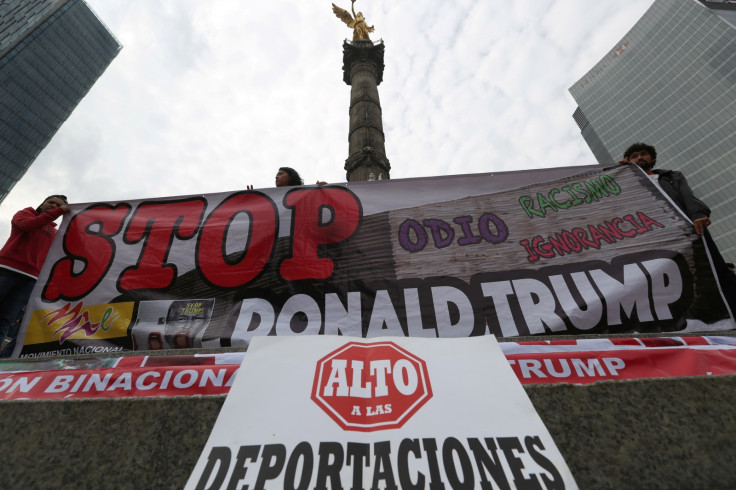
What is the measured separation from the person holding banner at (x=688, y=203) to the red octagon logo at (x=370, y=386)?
242cm

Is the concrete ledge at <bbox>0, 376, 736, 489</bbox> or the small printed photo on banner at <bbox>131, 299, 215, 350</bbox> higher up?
the small printed photo on banner at <bbox>131, 299, 215, 350</bbox>

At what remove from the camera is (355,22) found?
11.3 meters

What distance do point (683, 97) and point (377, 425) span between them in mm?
76370

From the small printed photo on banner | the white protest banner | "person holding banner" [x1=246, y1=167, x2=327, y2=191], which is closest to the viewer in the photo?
the white protest banner

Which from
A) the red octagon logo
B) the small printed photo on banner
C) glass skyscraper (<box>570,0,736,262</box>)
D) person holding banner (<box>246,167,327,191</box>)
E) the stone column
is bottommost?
the red octagon logo

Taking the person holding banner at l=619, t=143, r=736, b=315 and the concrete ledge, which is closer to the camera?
the concrete ledge

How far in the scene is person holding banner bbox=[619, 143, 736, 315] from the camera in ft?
8.67

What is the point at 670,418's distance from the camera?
138 centimetres

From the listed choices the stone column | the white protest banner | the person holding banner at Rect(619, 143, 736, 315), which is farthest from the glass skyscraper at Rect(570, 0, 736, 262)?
the white protest banner

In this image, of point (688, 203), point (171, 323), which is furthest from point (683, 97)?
point (171, 323)

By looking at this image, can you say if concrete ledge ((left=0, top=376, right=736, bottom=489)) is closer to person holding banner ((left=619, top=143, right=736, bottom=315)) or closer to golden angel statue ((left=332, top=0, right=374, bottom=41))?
person holding banner ((left=619, top=143, right=736, bottom=315))

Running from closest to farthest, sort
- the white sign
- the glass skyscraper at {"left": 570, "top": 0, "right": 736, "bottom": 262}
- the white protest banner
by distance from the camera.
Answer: the white sign → the white protest banner → the glass skyscraper at {"left": 570, "top": 0, "right": 736, "bottom": 262}

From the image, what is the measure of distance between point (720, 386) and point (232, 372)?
2.22 m

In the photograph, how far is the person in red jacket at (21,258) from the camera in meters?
3.32
